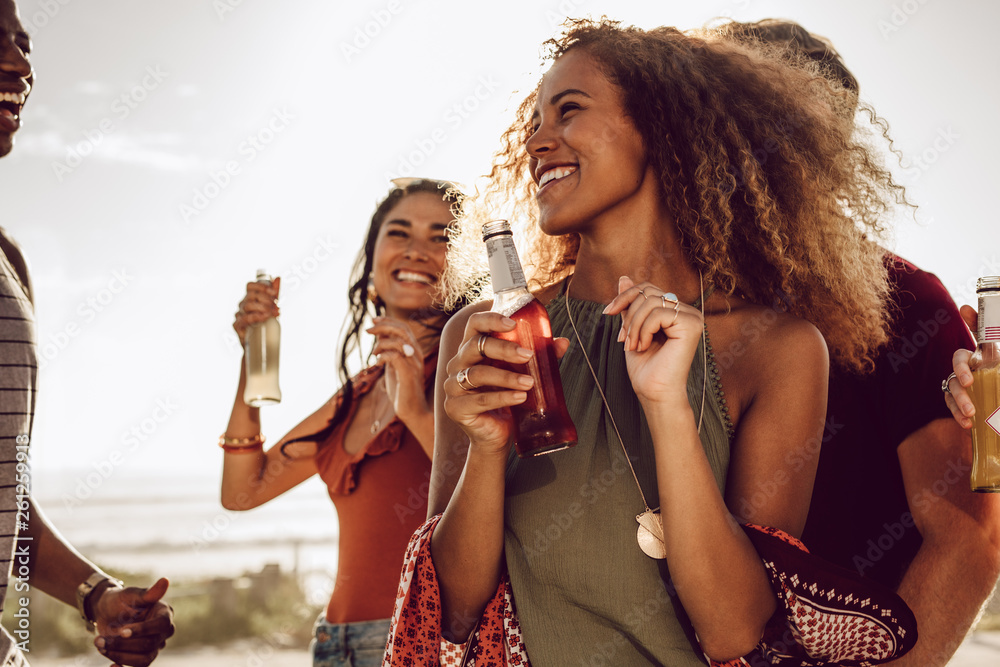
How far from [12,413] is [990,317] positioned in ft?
7.90

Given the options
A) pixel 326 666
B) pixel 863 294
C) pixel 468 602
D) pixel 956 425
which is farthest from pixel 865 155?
pixel 326 666

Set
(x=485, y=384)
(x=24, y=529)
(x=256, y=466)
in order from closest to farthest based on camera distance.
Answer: (x=485, y=384)
(x=24, y=529)
(x=256, y=466)

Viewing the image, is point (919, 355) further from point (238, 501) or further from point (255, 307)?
point (238, 501)

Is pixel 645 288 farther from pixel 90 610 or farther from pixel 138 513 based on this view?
pixel 138 513

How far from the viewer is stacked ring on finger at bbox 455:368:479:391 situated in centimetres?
169

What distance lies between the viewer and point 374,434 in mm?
3256

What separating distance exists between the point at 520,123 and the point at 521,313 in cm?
122

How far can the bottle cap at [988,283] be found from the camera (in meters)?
1.85

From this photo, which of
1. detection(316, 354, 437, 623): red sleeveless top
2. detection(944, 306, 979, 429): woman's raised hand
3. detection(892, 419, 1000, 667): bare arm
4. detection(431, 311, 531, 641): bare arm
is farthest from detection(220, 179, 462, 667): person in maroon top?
detection(944, 306, 979, 429): woman's raised hand

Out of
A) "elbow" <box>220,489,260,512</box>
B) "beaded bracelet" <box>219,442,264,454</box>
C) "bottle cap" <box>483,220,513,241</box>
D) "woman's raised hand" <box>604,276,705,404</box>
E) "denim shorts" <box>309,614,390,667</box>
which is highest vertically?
"bottle cap" <box>483,220,513,241</box>

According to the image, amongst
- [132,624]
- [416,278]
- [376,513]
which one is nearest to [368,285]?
[416,278]

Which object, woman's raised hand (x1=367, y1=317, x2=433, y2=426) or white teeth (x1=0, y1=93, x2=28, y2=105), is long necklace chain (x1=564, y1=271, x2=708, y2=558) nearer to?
woman's raised hand (x1=367, y1=317, x2=433, y2=426)

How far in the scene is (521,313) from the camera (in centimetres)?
183

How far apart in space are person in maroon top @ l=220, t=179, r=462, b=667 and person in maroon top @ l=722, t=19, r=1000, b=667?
1.40 m
